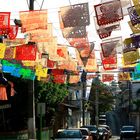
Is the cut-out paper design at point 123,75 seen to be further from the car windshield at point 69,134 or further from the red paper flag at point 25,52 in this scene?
the red paper flag at point 25,52

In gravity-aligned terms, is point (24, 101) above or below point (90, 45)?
below

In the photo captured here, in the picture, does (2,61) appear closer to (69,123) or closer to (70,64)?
(70,64)

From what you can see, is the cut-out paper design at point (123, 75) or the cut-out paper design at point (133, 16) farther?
the cut-out paper design at point (123, 75)

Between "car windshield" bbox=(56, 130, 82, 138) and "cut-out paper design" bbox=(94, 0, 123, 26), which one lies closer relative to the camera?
"cut-out paper design" bbox=(94, 0, 123, 26)

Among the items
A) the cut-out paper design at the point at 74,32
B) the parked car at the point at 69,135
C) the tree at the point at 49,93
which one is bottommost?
the parked car at the point at 69,135

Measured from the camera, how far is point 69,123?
66625 mm

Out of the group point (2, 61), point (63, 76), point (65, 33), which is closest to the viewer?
point (65, 33)

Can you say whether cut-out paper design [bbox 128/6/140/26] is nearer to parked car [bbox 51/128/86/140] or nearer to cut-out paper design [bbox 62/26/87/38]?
cut-out paper design [bbox 62/26/87/38]

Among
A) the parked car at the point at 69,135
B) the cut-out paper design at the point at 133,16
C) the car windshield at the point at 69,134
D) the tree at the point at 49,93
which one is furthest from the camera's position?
the tree at the point at 49,93

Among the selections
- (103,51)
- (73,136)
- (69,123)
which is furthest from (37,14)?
(69,123)

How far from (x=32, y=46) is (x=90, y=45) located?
9.34 feet

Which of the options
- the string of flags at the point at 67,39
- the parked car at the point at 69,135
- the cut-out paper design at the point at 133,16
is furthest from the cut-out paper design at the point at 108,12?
the parked car at the point at 69,135

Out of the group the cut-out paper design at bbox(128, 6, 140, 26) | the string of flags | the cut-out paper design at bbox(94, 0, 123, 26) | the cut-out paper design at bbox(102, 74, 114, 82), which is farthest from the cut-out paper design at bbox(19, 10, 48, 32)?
the cut-out paper design at bbox(102, 74, 114, 82)

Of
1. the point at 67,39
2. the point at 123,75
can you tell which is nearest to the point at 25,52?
the point at 67,39
